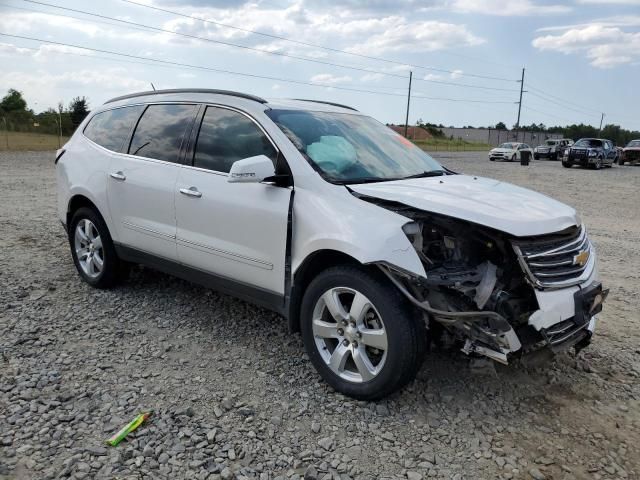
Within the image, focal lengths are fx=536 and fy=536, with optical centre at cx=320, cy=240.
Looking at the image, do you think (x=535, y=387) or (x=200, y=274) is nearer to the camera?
(x=535, y=387)

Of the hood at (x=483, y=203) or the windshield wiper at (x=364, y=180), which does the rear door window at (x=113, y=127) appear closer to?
the windshield wiper at (x=364, y=180)

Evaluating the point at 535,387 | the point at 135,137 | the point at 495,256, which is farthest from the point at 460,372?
the point at 135,137

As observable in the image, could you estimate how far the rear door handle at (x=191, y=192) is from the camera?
3.96 m

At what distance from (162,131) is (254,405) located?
2.44 meters

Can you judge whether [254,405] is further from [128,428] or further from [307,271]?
[307,271]

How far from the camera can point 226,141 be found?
3.97m

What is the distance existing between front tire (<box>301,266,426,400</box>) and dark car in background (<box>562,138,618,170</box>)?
2835 centimetres

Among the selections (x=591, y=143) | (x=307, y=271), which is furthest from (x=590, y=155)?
(x=307, y=271)

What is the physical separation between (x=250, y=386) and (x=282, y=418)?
0.42 metres

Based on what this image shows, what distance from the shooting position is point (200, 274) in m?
4.13

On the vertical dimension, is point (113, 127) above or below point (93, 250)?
above

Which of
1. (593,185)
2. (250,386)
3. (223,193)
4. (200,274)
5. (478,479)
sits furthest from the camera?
(593,185)

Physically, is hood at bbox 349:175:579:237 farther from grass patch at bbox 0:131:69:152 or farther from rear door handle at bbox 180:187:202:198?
grass patch at bbox 0:131:69:152

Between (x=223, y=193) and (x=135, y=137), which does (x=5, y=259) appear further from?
(x=223, y=193)
